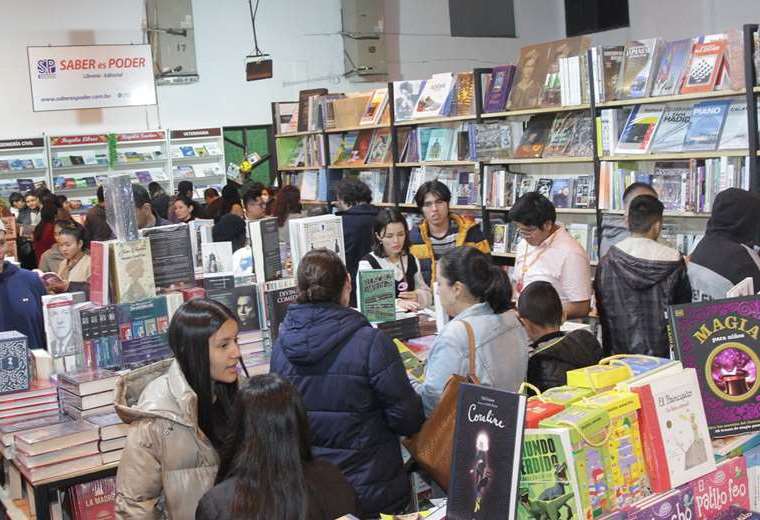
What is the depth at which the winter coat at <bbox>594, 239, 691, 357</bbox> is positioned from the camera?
160 inches

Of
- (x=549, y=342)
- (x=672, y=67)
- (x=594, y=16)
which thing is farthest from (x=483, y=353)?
(x=594, y=16)

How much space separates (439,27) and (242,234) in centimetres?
914

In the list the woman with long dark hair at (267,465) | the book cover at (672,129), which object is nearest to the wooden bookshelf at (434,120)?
the book cover at (672,129)

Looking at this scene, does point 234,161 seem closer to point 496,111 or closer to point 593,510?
point 496,111

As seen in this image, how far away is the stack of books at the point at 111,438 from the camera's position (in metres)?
3.55

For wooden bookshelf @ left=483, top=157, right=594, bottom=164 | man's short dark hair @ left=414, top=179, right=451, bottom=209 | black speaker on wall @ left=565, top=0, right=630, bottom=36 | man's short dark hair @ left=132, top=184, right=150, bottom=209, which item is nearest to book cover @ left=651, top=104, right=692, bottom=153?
wooden bookshelf @ left=483, top=157, right=594, bottom=164

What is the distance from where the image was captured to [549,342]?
360 cm

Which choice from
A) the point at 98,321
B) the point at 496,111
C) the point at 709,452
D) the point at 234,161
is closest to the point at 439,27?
the point at 234,161

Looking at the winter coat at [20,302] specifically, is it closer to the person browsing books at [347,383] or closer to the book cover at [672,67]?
the person browsing books at [347,383]

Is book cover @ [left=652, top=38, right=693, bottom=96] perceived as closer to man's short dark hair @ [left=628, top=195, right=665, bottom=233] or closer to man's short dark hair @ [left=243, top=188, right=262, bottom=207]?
man's short dark hair @ [left=628, top=195, right=665, bottom=233]

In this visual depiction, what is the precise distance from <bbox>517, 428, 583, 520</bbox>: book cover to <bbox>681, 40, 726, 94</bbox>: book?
→ 452 cm

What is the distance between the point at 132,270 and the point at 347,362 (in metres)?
1.31

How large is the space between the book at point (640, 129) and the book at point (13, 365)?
14.2ft

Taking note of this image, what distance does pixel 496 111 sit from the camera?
752 cm
